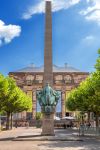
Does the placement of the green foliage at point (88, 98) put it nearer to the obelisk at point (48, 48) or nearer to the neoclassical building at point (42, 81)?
the obelisk at point (48, 48)

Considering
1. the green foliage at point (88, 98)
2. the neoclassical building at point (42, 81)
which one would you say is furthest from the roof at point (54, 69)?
Result: the green foliage at point (88, 98)

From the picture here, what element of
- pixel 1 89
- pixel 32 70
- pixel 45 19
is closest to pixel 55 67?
pixel 32 70

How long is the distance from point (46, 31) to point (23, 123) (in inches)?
3712

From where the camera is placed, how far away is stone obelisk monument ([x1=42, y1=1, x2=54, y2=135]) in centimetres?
5259

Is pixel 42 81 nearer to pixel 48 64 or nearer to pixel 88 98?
pixel 88 98

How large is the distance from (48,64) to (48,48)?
81.9 inches

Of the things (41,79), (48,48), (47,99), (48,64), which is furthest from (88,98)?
(41,79)

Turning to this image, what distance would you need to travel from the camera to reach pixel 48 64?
54.8 m

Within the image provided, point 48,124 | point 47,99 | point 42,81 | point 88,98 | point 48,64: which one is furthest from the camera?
point 42,81

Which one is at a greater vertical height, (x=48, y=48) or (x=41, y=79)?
(x=41, y=79)

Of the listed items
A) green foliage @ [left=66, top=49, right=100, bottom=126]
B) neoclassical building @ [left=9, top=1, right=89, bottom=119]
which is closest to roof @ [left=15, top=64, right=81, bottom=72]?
neoclassical building @ [left=9, top=1, right=89, bottom=119]

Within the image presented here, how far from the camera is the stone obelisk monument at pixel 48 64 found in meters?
52.6

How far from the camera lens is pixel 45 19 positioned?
56469 mm

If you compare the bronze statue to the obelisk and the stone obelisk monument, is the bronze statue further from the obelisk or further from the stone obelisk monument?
the obelisk
